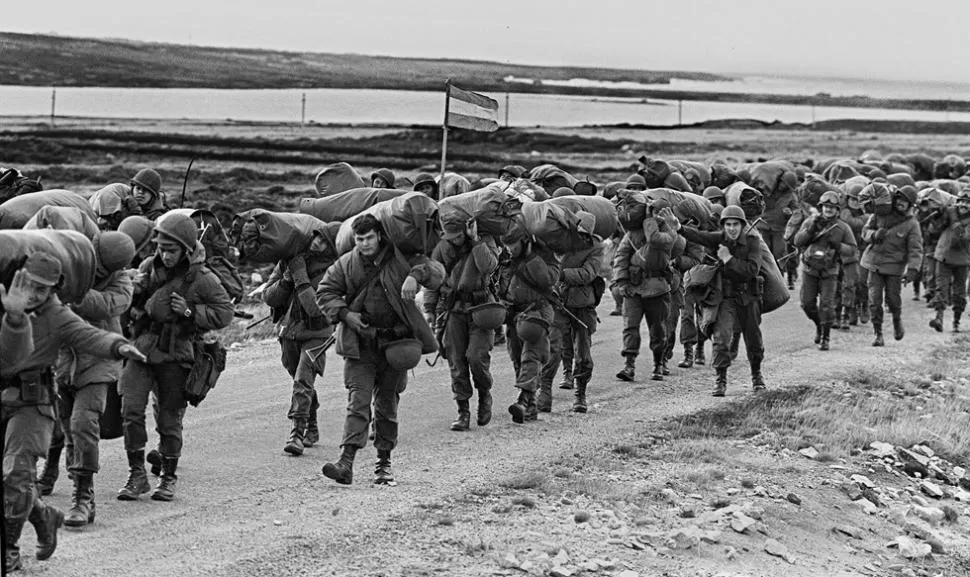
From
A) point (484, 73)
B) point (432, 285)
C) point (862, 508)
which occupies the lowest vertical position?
point (862, 508)

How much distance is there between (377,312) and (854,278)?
1150 cm

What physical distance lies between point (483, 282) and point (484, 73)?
120 m

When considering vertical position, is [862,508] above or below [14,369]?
below

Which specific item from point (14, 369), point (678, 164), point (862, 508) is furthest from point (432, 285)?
point (678, 164)

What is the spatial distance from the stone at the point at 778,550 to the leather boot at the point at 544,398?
12.8 feet

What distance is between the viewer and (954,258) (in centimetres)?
2264

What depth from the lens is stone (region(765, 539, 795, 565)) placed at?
39.2 feet

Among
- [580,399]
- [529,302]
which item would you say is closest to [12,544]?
[529,302]

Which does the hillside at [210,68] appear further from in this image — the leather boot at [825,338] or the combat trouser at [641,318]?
the combat trouser at [641,318]

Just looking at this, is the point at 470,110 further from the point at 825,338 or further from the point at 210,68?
the point at 210,68

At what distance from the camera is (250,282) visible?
88.3 ft

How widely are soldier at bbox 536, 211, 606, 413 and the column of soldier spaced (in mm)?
20

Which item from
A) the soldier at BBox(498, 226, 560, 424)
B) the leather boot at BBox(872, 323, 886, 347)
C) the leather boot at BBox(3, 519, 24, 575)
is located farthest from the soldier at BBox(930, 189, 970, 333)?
the leather boot at BBox(3, 519, 24, 575)

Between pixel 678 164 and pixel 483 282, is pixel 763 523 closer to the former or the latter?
pixel 483 282
